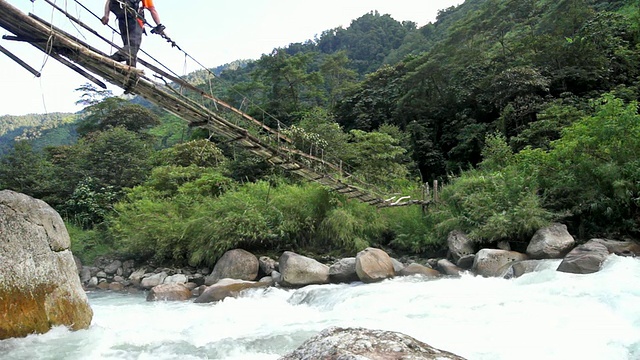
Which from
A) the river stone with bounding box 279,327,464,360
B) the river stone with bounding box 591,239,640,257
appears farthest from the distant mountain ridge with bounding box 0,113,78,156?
the river stone with bounding box 279,327,464,360

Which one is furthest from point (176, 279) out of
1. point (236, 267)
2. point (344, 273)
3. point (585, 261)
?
point (585, 261)

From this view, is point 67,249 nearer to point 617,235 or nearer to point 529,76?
point 617,235

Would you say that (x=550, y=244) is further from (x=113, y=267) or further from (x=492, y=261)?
(x=113, y=267)

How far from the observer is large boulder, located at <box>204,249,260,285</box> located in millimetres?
10758

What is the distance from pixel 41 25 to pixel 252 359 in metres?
4.28

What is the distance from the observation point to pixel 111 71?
5.17 m

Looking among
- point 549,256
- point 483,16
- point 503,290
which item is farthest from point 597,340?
point 483,16

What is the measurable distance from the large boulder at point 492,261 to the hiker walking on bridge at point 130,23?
748cm

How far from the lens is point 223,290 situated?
899 centimetres

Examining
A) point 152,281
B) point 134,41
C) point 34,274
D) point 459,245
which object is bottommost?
point 152,281

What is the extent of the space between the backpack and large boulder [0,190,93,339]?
11.0 ft

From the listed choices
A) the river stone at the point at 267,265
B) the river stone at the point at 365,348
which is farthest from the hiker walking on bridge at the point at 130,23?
the river stone at the point at 267,265

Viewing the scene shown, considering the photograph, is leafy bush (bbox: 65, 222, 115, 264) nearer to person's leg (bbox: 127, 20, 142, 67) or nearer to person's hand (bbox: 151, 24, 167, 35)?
person's leg (bbox: 127, 20, 142, 67)

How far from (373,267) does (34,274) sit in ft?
20.6
